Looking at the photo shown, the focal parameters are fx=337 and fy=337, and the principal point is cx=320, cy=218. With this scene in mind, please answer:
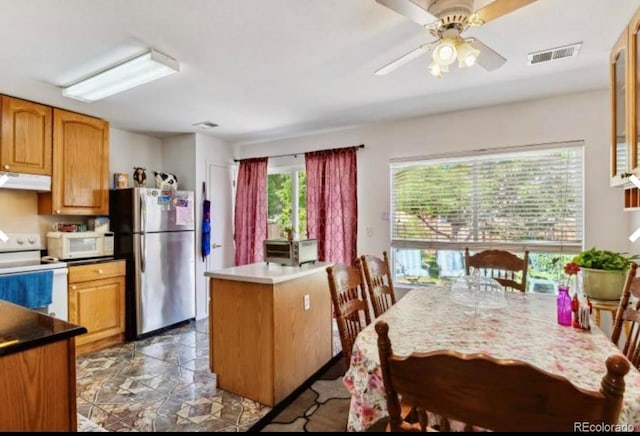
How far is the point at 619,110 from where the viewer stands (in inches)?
81.7

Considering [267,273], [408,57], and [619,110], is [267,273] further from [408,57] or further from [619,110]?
[619,110]

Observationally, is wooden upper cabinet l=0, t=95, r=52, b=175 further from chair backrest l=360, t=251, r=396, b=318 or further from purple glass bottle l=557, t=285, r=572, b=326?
purple glass bottle l=557, t=285, r=572, b=326

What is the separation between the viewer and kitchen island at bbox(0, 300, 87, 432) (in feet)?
3.54

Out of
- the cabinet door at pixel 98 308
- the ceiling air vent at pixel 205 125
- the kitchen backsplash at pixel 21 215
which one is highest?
the ceiling air vent at pixel 205 125

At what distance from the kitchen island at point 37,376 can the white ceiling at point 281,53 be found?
156 cm

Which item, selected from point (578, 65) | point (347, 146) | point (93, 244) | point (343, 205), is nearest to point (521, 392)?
point (578, 65)

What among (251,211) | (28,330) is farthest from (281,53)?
(251,211)

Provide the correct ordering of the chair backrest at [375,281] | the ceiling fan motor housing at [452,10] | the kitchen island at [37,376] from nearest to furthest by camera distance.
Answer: the kitchen island at [37,376], the ceiling fan motor housing at [452,10], the chair backrest at [375,281]

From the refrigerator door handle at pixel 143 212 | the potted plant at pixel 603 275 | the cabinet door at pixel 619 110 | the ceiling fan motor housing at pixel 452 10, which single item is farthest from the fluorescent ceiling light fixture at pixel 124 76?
the potted plant at pixel 603 275

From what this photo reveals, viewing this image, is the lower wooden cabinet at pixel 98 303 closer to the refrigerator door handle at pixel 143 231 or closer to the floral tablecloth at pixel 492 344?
the refrigerator door handle at pixel 143 231

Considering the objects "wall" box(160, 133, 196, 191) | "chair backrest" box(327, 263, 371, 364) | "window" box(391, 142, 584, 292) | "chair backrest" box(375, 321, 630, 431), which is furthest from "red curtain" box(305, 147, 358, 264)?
"chair backrest" box(375, 321, 630, 431)

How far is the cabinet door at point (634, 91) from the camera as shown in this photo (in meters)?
1.74

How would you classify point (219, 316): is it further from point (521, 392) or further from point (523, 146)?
point (523, 146)

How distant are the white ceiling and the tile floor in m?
2.34
